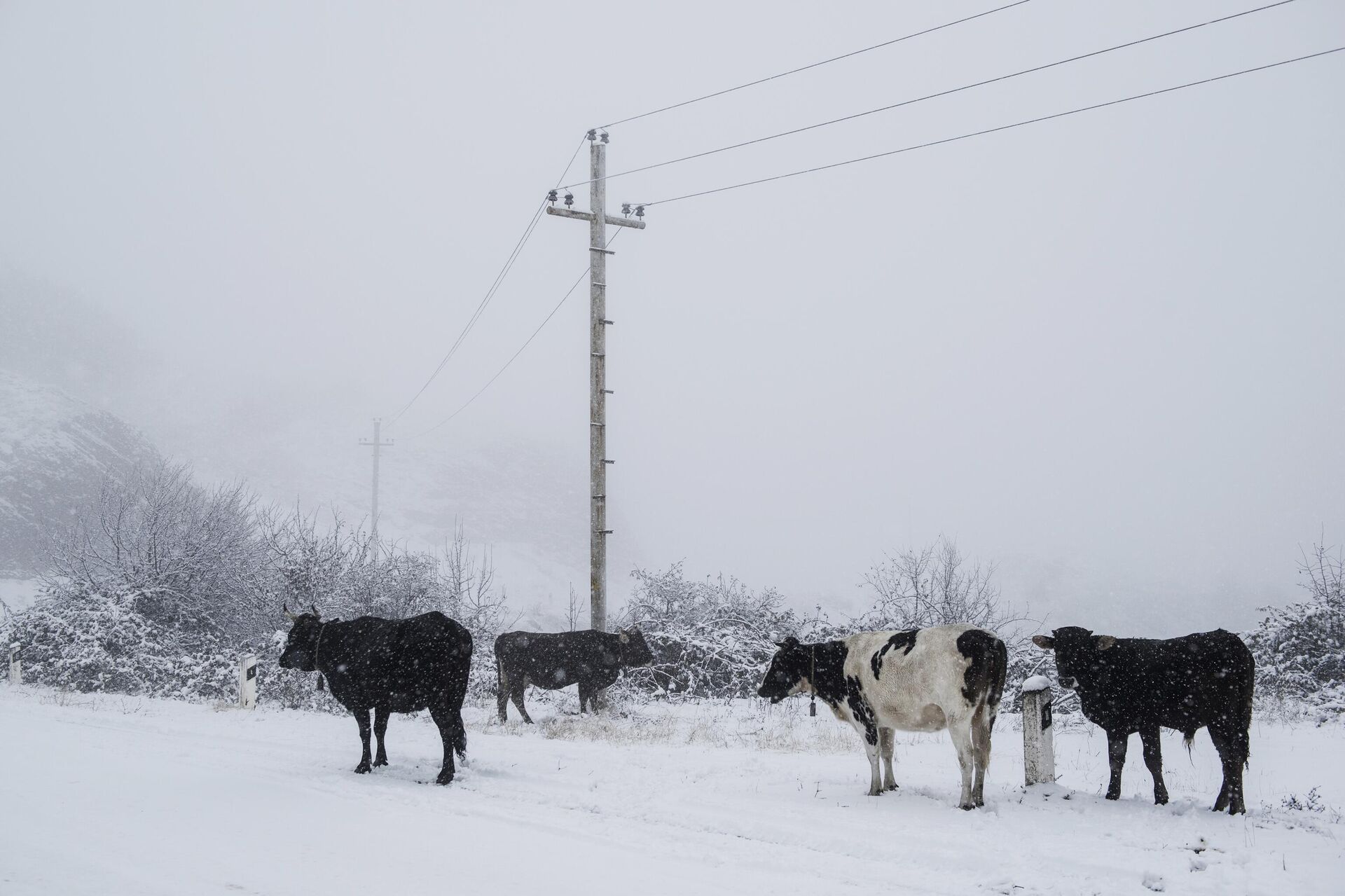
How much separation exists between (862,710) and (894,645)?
753mm

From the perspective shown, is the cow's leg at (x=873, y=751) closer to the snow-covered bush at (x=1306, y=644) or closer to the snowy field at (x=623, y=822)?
the snowy field at (x=623, y=822)

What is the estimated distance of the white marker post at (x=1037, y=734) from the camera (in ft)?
27.2

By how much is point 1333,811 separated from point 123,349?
134962mm

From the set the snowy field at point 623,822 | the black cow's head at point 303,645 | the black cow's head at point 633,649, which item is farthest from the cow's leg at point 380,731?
the black cow's head at point 633,649

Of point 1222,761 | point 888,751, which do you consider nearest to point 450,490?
point 888,751

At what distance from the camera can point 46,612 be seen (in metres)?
19.8

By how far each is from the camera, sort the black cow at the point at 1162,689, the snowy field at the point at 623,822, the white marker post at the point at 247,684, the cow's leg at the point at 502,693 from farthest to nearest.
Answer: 1. the white marker post at the point at 247,684
2. the cow's leg at the point at 502,693
3. the black cow at the point at 1162,689
4. the snowy field at the point at 623,822

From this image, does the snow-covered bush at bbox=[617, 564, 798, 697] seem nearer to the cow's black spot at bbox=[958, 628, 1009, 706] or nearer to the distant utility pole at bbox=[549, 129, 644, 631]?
the distant utility pole at bbox=[549, 129, 644, 631]

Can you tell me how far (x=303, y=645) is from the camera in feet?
31.7

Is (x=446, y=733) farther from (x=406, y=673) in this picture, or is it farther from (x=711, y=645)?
(x=711, y=645)

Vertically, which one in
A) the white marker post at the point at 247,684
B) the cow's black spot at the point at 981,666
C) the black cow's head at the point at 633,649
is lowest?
the white marker post at the point at 247,684

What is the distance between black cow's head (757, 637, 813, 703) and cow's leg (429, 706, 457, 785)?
10.6ft

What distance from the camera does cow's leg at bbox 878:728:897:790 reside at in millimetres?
8250

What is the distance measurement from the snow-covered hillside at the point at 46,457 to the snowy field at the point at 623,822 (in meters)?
49.8
